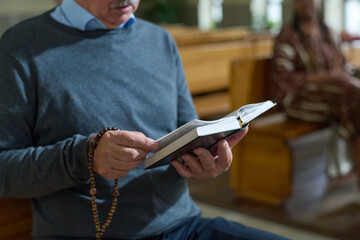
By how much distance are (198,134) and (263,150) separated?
2515 millimetres

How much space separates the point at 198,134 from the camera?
1041 mm

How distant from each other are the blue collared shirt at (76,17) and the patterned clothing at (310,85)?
2272 millimetres

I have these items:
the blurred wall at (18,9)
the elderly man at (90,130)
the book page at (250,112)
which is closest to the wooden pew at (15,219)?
the elderly man at (90,130)

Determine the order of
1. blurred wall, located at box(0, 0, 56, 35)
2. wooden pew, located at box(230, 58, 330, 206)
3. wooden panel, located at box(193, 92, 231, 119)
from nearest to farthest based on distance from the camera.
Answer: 1. wooden pew, located at box(230, 58, 330, 206)
2. wooden panel, located at box(193, 92, 231, 119)
3. blurred wall, located at box(0, 0, 56, 35)

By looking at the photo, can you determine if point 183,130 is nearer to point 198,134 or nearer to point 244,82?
point 198,134

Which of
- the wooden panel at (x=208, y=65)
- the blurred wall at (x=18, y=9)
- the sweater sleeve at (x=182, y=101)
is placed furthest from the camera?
the blurred wall at (x=18, y=9)

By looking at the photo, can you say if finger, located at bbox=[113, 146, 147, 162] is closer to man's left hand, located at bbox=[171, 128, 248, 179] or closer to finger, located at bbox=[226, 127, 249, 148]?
man's left hand, located at bbox=[171, 128, 248, 179]

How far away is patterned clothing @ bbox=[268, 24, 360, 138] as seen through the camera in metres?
3.51

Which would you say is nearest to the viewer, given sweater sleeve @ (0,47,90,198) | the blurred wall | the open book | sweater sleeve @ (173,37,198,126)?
the open book

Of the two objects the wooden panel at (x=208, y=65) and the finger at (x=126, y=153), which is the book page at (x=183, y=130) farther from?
the wooden panel at (x=208, y=65)

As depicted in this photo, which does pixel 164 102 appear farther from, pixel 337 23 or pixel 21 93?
pixel 337 23

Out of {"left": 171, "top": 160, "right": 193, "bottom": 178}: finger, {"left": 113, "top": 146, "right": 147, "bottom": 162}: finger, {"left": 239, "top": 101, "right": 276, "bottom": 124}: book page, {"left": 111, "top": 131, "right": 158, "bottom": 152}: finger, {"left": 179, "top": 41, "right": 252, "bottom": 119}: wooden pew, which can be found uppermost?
{"left": 239, "top": 101, "right": 276, "bottom": 124}: book page

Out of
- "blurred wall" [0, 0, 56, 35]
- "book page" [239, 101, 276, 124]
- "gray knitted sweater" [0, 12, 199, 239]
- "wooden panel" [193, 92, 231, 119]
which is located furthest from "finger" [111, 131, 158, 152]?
"blurred wall" [0, 0, 56, 35]

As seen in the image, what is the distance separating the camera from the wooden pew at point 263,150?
11.2 feet
